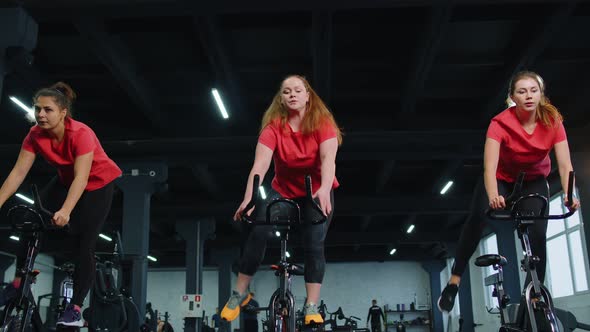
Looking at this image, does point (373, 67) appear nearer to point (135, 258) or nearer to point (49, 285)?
point (135, 258)

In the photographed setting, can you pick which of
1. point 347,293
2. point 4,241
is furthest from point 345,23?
point 347,293

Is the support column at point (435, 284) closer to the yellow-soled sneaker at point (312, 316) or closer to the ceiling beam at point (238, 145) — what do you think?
the ceiling beam at point (238, 145)

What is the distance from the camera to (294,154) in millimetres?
3139

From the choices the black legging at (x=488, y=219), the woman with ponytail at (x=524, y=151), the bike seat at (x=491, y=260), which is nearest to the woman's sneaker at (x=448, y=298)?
the woman with ponytail at (x=524, y=151)

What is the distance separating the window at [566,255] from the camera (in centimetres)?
1257

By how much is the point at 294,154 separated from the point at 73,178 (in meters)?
1.41

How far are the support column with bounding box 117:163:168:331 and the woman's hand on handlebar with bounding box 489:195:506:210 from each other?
6277 millimetres

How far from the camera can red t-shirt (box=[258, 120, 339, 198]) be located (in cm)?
313

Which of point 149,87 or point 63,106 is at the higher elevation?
point 149,87

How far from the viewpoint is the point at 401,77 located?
28.7ft

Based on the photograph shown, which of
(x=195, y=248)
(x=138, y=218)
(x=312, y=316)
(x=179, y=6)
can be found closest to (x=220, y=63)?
(x=179, y=6)

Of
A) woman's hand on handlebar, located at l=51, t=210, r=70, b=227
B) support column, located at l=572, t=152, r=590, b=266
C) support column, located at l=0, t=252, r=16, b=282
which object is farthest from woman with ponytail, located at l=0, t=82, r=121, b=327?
support column, located at l=0, t=252, r=16, b=282

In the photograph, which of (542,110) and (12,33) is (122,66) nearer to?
(12,33)

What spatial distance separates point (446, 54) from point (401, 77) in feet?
2.91
